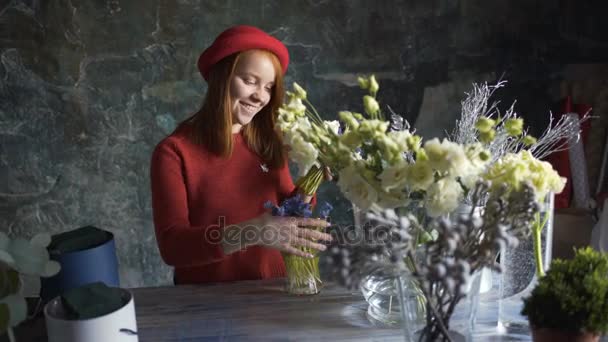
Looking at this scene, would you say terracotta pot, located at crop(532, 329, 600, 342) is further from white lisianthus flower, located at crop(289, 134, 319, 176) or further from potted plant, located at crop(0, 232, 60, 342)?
potted plant, located at crop(0, 232, 60, 342)

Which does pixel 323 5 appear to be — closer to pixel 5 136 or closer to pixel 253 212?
pixel 253 212

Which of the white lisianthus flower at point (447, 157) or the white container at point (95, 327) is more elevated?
the white lisianthus flower at point (447, 157)

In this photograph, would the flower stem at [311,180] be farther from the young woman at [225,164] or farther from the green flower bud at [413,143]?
the green flower bud at [413,143]

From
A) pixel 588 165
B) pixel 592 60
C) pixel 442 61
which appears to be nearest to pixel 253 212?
pixel 442 61

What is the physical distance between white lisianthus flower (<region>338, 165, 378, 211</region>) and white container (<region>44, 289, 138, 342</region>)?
0.44 meters

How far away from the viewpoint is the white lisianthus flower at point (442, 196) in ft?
2.57

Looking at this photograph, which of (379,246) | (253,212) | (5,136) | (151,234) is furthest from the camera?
(151,234)

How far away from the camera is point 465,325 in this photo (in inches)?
33.7

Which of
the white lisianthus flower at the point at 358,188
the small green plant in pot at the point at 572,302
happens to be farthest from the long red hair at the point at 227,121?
the small green plant in pot at the point at 572,302

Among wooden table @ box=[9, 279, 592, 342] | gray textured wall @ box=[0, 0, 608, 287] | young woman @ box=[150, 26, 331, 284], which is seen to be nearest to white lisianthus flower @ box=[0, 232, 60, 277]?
wooden table @ box=[9, 279, 592, 342]

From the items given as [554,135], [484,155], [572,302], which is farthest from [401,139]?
[554,135]

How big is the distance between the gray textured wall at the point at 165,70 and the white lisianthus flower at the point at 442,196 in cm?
206

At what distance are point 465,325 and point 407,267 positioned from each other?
16 centimetres
